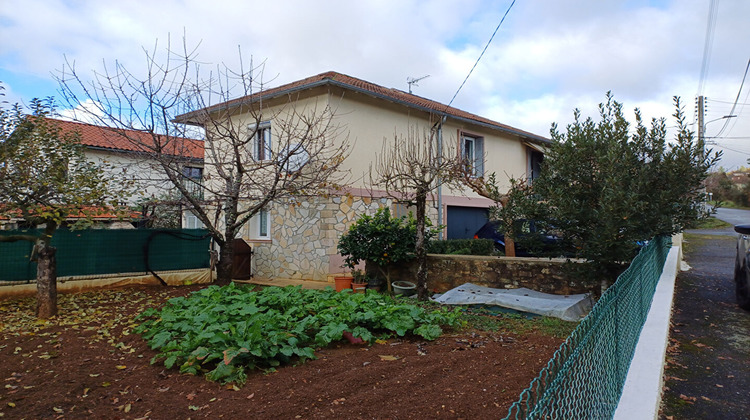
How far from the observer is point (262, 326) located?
14.9ft

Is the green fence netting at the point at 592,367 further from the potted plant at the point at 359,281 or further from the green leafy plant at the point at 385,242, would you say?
the potted plant at the point at 359,281

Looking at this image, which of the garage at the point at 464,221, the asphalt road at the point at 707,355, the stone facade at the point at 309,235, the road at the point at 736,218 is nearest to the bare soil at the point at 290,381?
the asphalt road at the point at 707,355

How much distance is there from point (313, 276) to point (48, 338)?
21.9 ft

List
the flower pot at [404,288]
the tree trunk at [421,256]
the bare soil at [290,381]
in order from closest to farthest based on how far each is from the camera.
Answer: the bare soil at [290,381]
the tree trunk at [421,256]
the flower pot at [404,288]

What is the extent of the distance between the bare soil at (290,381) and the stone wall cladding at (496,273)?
2512 millimetres

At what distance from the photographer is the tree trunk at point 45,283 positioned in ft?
20.6

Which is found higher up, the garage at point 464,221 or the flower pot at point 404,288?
the garage at point 464,221

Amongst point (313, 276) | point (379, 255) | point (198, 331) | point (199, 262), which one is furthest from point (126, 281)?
point (198, 331)

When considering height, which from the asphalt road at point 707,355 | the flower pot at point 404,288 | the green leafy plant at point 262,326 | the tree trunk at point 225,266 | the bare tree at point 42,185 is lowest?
the asphalt road at point 707,355

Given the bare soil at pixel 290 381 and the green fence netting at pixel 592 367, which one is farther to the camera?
the bare soil at pixel 290 381

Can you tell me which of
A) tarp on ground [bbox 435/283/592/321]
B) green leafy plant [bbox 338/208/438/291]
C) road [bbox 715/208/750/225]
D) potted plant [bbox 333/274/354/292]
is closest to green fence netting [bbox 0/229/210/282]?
potted plant [bbox 333/274/354/292]

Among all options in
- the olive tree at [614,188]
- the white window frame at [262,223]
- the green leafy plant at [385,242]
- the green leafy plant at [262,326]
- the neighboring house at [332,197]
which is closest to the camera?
the green leafy plant at [262,326]

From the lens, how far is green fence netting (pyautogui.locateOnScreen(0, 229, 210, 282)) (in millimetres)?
8148

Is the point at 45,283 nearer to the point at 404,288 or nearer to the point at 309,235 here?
the point at 404,288
